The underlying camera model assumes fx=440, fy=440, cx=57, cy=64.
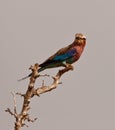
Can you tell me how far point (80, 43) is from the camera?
14.0 m

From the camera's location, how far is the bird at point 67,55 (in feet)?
43.1

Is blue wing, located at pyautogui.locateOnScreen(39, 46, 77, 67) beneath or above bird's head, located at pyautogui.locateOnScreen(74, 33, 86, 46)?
beneath

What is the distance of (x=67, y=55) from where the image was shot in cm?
1341

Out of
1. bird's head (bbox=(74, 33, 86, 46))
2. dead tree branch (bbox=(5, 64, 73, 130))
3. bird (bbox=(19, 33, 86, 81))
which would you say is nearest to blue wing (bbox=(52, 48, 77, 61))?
bird (bbox=(19, 33, 86, 81))

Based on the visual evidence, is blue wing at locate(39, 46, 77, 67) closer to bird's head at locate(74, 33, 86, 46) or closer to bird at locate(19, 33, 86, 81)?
bird at locate(19, 33, 86, 81)

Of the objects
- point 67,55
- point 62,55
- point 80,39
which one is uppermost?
point 80,39

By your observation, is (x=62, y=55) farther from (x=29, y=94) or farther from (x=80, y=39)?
(x=29, y=94)

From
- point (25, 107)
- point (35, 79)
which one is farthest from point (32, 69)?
point (25, 107)

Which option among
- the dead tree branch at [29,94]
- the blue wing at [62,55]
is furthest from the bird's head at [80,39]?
the dead tree branch at [29,94]

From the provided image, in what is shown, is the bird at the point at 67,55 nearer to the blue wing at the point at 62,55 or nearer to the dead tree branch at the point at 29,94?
the blue wing at the point at 62,55

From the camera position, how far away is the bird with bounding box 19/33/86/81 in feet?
43.1

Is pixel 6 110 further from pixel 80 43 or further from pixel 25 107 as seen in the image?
pixel 80 43

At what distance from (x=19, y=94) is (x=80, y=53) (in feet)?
14.0

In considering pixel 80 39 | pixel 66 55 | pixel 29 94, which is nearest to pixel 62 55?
pixel 66 55
